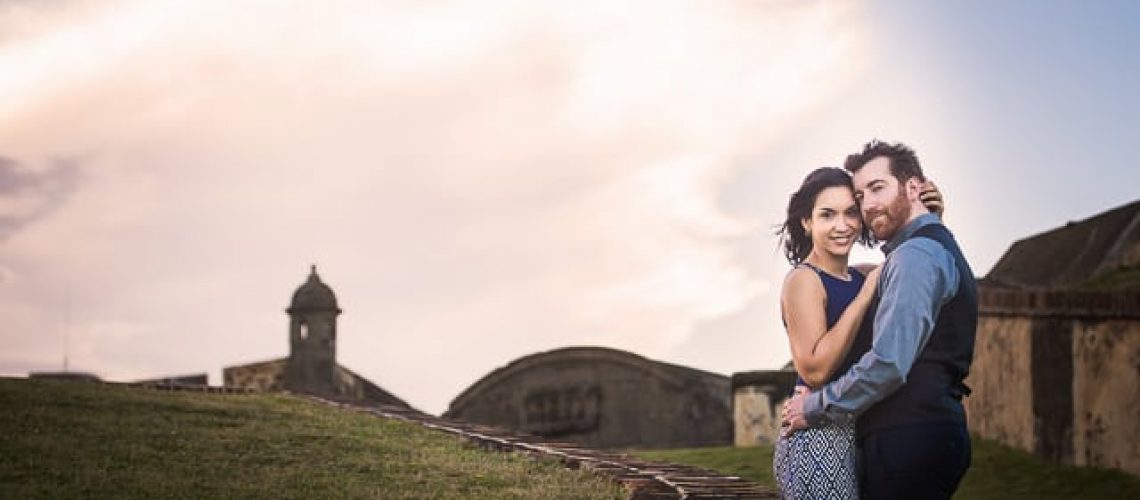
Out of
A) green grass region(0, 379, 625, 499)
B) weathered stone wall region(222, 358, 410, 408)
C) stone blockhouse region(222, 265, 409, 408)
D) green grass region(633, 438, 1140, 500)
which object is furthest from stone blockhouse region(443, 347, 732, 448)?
green grass region(0, 379, 625, 499)

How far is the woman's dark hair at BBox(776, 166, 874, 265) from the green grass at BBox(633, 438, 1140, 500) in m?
9.43

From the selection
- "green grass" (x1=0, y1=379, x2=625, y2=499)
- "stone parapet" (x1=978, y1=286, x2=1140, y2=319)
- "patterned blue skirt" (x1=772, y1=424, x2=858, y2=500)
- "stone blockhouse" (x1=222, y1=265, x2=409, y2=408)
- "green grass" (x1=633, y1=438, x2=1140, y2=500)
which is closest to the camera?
"patterned blue skirt" (x1=772, y1=424, x2=858, y2=500)

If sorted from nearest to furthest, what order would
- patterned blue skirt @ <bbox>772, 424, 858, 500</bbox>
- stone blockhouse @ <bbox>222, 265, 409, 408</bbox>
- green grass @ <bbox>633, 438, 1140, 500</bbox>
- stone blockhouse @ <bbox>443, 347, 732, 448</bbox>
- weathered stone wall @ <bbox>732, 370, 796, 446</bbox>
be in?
patterned blue skirt @ <bbox>772, 424, 858, 500</bbox> → green grass @ <bbox>633, 438, 1140, 500</bbox> → weathered stone wall @ <bbox>732, 370, 796, 446</bbox> → stone blockhouse @ <bbox>443, 347, 732, 448</bbox> → stone blockhouse @ <bbox>222, 265, 409, 408</bbox>

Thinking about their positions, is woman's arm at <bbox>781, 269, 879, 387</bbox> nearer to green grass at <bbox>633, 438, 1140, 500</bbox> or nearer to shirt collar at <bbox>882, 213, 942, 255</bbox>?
shirt collar at <bbox>882, 213, 942, 255</bbox>

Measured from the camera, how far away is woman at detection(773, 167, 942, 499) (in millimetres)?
4812

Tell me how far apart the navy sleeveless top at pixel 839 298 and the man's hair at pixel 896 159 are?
0.37 m

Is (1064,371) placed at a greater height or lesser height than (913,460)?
greater

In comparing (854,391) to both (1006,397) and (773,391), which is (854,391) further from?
(773,391)

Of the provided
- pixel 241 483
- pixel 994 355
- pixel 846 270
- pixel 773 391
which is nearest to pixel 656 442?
pixel 773 391

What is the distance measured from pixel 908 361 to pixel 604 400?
2517cm

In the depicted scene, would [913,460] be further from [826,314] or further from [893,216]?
[893,216]

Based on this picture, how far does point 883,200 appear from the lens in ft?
16.3

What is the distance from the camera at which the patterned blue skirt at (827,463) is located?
490 cm

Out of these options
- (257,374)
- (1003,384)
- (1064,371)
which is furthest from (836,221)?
(257,374)
